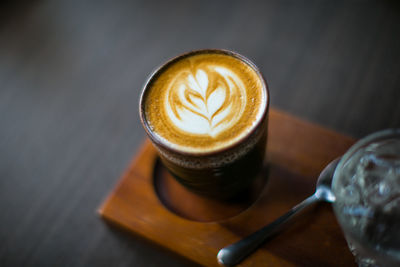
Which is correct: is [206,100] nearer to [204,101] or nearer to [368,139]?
[204,101]

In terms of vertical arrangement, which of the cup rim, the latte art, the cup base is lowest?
the cup base

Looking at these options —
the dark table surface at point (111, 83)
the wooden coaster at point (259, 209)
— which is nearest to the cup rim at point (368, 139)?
the wooden coaster at point (259, 209)

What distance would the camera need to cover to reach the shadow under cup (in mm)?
547

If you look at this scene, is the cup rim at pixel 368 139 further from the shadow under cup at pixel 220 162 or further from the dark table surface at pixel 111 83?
the dark table surface at pixel 111 83

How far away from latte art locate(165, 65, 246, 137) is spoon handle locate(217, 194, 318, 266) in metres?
0.20

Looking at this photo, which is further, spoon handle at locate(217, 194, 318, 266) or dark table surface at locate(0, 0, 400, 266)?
dark table surface at locate(0, 0, 400, 266)

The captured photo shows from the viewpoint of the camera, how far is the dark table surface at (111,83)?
84cm

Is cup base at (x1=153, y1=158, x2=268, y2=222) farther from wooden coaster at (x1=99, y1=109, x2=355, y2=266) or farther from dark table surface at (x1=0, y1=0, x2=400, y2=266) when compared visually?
dark table surface at (x1=0, y1=0, x2=400, y2=266)

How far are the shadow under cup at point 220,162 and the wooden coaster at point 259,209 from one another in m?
0.06

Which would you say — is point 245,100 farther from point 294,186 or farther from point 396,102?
point 396,102

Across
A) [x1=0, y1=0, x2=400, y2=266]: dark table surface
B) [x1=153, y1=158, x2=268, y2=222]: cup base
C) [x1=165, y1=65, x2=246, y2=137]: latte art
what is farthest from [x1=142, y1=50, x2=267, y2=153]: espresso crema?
[x1=0, y1=0, x2=400, y2=266]: dark table surface

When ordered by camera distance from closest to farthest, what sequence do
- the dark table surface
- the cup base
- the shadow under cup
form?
the shadow under cup, the cup base, the dark table surface

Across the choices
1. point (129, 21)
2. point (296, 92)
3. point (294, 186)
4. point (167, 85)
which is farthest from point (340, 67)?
point (129, 21)

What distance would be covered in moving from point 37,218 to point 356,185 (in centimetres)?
69
